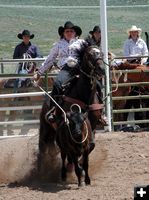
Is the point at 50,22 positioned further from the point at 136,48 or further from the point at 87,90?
the point at 87,90

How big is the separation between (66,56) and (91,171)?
146cm

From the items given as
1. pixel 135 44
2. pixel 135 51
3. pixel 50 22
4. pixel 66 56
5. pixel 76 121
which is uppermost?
pixel 50 22

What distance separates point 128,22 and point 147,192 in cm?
1437

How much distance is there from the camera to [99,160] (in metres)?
9.38

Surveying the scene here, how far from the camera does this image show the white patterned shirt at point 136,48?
12.3 m

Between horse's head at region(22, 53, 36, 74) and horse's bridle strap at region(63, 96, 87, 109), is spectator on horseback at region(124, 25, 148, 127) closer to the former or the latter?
horse's head at region(22, 53, 36, 74)

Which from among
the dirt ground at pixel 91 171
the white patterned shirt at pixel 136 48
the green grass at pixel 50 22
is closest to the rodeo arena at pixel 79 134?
the dirt ground at pixel 91 171

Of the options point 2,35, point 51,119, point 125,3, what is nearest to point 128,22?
point 125,3

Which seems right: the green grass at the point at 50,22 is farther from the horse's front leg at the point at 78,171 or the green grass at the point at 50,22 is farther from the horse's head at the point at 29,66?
the horse's front leg at the point at 78,171

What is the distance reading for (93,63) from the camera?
7918 mm

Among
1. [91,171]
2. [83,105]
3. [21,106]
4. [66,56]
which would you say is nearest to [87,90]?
[83,105]

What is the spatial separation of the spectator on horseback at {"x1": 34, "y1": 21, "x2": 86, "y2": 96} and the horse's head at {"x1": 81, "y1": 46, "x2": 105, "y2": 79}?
157 mm

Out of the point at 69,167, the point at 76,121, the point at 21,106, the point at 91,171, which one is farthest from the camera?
the point at 21,106

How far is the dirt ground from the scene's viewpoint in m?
7.61
